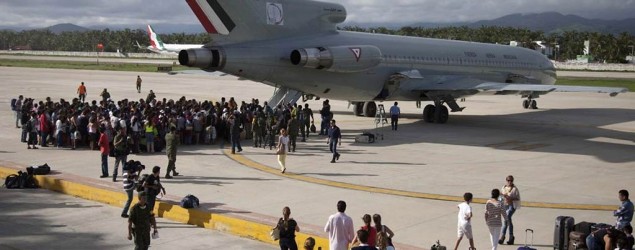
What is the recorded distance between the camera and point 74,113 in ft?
78.3

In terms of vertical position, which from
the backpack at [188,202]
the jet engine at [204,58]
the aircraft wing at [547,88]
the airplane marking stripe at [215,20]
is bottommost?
the backpack at [188,202]

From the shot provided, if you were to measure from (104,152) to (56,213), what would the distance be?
A: 3708 mm

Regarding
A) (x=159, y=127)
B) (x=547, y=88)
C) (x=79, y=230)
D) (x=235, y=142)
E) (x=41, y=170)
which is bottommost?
(x=79, y=230)

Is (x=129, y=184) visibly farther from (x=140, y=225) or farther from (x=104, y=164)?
(x=104, y=164)

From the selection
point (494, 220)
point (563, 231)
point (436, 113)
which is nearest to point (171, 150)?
point (494, 220)

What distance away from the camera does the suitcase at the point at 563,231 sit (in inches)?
468

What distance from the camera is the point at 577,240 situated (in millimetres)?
11461

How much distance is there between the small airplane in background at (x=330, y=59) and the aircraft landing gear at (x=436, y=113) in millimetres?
48

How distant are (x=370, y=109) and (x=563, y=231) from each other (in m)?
24.8

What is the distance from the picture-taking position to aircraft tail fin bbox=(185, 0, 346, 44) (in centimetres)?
2566

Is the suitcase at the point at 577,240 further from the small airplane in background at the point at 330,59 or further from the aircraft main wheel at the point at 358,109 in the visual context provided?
the aircraft main wheel at the point at 358,109

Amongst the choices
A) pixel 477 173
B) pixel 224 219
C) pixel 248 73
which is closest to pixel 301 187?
pixel 224 219

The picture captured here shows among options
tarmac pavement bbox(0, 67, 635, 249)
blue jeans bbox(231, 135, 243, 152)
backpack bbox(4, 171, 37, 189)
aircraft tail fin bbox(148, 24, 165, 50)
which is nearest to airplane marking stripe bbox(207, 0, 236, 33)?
tarmac pavement bbox(0, 67, 635, 249)

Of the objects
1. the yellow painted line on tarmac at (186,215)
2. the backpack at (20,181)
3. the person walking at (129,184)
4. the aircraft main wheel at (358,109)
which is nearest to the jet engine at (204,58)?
the yellow painted line on tarmac at (186,215)
